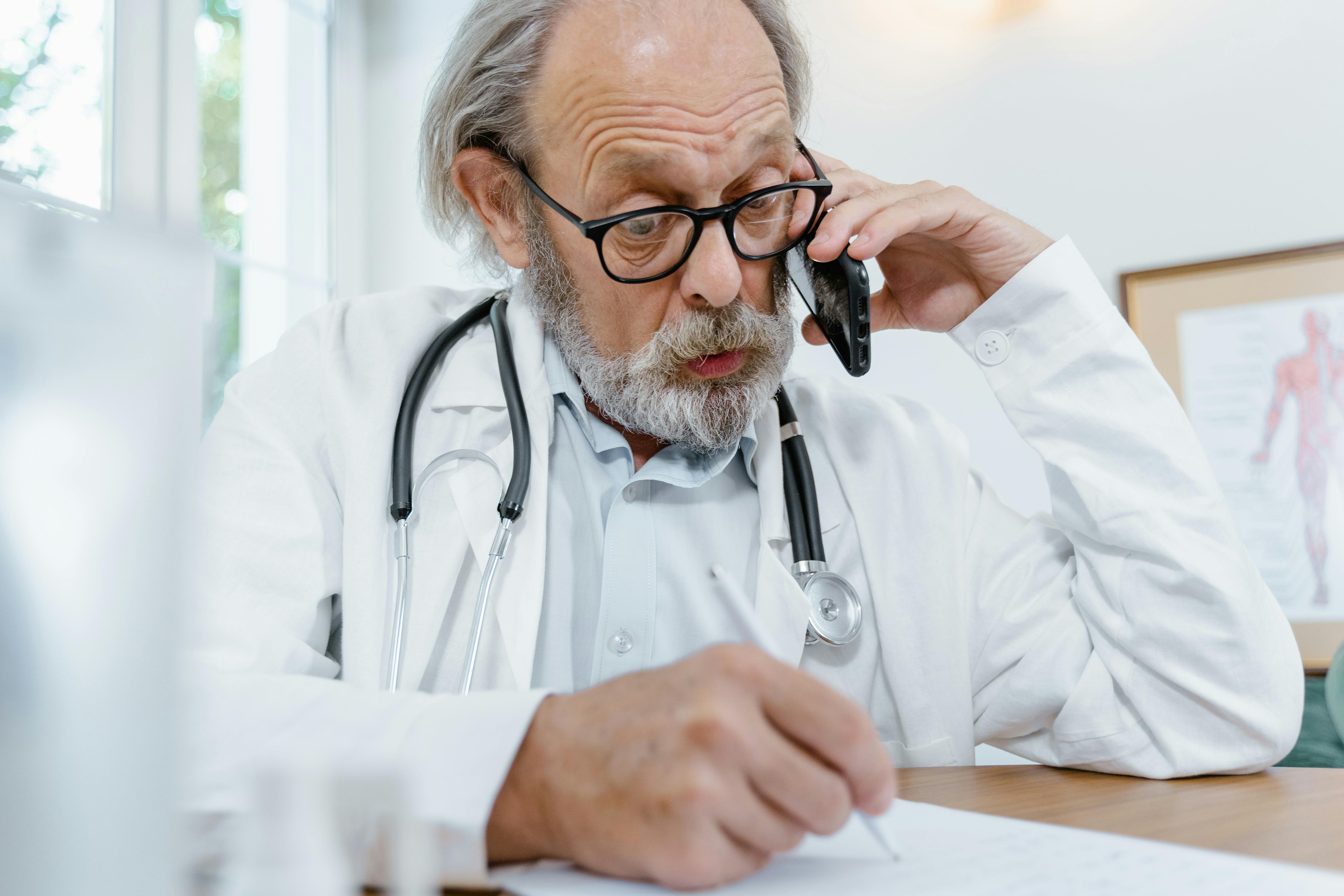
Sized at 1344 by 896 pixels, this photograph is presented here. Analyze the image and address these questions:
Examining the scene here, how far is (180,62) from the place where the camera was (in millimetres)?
247

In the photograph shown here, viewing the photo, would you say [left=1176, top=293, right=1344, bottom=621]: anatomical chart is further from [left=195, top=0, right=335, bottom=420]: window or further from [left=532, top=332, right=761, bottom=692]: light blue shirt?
[left=195, top=0, right=335, bottom=420]: window

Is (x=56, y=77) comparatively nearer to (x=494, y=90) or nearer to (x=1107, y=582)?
(x=494, y=90)

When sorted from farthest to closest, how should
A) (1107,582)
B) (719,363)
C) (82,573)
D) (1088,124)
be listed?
(1088,124) → (719,363) → (1107,582) → (82,573)

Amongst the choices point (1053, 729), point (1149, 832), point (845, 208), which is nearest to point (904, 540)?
point (1053, 729)

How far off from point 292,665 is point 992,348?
0.84 m

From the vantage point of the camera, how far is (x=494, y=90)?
4.16 feet

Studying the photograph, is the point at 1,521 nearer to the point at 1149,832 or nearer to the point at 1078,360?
the point at 1149,832

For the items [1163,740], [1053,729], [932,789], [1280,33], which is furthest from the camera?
[1280,33]

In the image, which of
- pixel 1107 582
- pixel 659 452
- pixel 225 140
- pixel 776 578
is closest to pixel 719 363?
pixel 659 452

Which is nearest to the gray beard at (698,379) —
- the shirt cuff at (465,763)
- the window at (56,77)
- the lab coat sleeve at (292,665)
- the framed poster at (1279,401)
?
the lab coat sleeve at (292,665)

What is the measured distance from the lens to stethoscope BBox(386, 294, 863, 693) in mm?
962

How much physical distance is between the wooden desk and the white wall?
1.19m

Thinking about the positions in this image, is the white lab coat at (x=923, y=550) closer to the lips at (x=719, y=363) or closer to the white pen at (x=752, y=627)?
the lips at (x=719, y=363)

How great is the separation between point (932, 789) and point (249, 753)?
0.51 m
